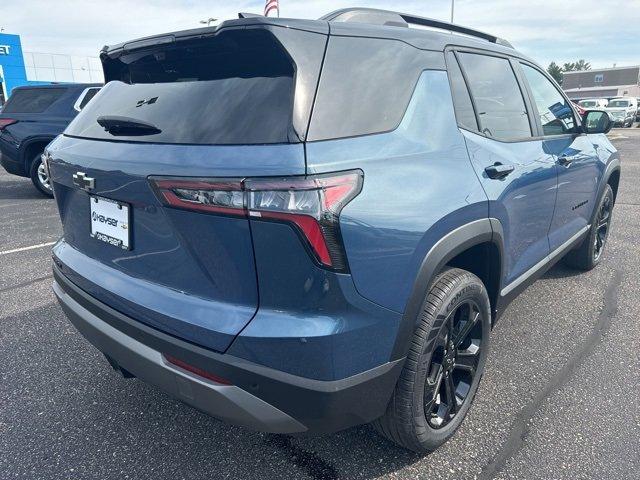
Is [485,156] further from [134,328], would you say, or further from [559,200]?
[134,328]

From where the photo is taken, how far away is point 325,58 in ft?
5.38

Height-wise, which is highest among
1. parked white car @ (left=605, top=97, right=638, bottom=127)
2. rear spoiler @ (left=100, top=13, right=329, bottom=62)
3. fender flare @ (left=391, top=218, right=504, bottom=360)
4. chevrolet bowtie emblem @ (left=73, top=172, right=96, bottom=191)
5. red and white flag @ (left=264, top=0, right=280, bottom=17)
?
red and white flag @ (left=264, top=0, right=280, bottom=17)

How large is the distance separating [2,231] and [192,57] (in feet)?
18.5

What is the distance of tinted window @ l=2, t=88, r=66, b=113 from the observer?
8.55 metres

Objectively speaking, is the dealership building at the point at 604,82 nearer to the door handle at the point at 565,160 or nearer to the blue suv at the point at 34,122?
the blue suv at the point at 34,122

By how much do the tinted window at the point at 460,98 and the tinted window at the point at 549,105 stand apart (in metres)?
1.02

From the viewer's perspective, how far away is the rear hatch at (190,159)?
1.54m

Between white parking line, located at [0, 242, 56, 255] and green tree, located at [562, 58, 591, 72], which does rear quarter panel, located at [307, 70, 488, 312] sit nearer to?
white parking line, located at [0, 242, 56, 255]

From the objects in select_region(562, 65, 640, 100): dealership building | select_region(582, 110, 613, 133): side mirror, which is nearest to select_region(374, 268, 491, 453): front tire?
select_region(582, 110, 613, 133): side mirror

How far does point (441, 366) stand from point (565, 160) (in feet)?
5.83

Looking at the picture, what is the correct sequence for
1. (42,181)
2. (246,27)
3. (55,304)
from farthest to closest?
(42,181)
(55,304)
(246,27)

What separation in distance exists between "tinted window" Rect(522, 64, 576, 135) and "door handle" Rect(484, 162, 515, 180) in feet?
2.97

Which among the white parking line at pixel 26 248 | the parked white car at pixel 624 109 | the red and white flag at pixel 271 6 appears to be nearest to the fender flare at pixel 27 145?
the white parking line at pixel 26 248

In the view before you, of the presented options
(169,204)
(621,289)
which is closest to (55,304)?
(169,204)
